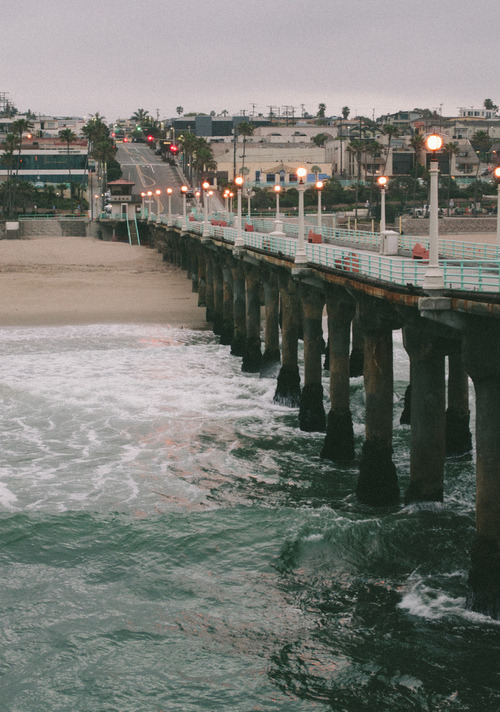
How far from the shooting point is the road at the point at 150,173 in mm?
131875

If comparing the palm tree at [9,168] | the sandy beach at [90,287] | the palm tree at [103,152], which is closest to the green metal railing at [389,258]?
the sandy beach at [90,287]

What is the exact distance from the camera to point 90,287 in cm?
6262

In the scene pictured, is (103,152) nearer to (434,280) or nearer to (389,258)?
(389,258)

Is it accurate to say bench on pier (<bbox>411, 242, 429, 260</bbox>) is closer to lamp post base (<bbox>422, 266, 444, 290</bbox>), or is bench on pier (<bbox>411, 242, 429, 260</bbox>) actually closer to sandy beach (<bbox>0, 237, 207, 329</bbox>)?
lamp post base (<bbox>422, 266, 444, 290</bbox>)

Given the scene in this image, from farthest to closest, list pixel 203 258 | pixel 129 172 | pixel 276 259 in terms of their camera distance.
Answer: pixel 129 172 < pixel 203 258 < pixel 276 259

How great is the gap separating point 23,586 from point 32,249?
69.3m

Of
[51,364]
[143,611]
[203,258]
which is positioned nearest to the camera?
[143,611]

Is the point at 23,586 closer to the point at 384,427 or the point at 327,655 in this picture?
the point at 327,655

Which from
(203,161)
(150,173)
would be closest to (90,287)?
(203,161)

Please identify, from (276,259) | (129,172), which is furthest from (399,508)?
(129,172)

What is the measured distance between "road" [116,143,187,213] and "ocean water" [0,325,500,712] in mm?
90764

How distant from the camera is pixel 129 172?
15562cm

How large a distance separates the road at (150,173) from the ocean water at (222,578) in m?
90.8

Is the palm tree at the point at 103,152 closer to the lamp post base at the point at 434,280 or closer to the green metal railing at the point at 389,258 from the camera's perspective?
the green metal railing at the point at 389,258
